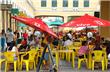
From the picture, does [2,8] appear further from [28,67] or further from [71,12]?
[71,12]

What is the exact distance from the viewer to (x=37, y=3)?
88125 mm

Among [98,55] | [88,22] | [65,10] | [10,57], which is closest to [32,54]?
[10,57]

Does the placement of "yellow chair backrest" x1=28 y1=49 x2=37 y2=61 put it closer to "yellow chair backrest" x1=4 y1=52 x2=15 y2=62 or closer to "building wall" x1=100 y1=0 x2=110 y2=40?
"yellow chair backrest" x1=4 y1=52 x2=15 y2=62

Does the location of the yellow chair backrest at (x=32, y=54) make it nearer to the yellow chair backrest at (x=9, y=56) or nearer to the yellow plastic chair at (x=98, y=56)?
the yellow chair backrest at (x=9, y=56)

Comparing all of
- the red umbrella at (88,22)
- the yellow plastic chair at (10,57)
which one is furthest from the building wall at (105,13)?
the yellow plastic chair at (10,57)

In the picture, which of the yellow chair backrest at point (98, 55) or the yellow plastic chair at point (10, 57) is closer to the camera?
the yellow plastic chair at point (10, 57)

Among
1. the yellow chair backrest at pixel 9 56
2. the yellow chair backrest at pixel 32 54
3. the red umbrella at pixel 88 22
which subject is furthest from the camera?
the red umbrella at pixel 88 22

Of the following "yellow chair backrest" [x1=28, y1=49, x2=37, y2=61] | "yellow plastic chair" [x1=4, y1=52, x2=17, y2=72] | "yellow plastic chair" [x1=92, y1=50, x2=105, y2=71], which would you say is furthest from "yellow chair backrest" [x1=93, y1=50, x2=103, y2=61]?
"yellow plastic chair" [x1=4, y1=52, x2=17, y2=72]

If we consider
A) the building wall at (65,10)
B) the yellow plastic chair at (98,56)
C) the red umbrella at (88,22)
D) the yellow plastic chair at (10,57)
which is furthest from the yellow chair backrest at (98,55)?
the building wall at (65,10)

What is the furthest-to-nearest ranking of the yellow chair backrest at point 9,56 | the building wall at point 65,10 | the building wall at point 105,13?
1. the building wall at point 65,10
2. the building wall at point 105,13
3. the yellow chair backrest at point 9,56

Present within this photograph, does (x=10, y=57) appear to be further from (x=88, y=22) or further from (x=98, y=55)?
(x=88, y=22)

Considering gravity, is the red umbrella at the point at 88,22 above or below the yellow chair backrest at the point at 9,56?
above

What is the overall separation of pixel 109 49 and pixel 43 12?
69.2 metres

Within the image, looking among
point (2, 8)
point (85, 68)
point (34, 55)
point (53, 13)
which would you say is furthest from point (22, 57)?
point (53, 13)
